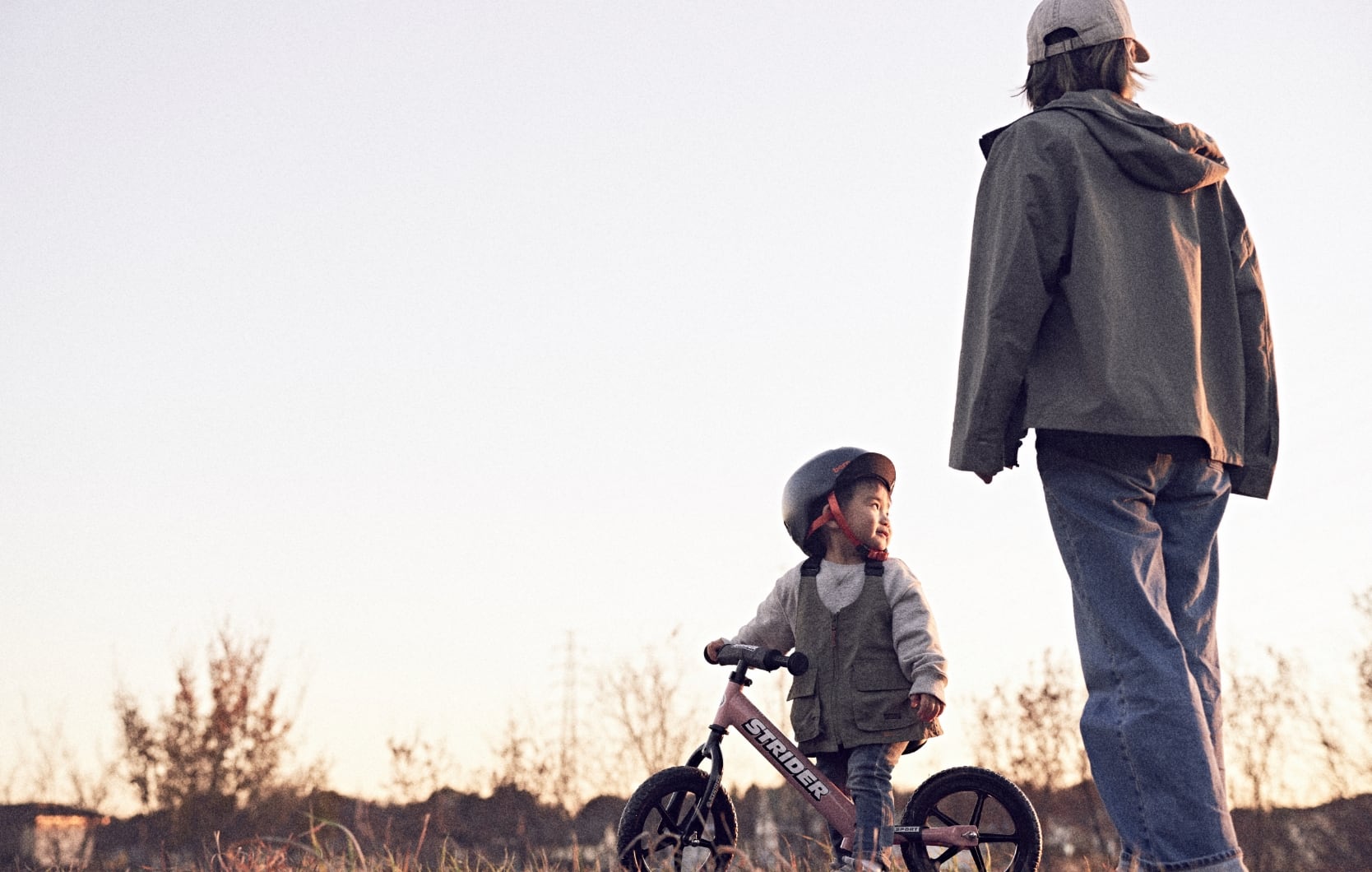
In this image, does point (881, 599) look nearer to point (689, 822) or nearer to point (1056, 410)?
point (689, 822)

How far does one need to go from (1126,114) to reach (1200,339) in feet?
1.96

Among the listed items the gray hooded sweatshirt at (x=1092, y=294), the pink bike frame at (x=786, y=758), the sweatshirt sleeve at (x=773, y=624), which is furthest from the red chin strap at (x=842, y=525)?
the gray hooded sweatshirt at (x=1092, y=294)

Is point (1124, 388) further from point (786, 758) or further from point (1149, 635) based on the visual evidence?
point (786, 758)

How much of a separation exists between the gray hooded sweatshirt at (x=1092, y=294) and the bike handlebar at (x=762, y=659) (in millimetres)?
1449

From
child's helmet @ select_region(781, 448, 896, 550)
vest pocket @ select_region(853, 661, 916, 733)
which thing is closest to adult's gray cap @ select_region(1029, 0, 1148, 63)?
child's helmet @ select_region(781, 448, 896, 550)

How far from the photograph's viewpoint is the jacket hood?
310 cm

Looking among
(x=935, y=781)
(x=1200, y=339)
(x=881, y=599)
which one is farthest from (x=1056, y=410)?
(x=935, y=781)

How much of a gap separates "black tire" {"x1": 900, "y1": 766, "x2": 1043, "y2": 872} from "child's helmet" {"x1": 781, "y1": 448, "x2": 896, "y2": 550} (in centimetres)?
98

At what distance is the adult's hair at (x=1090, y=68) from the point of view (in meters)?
3.33

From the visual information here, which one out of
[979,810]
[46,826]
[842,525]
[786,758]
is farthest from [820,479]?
[46,826]

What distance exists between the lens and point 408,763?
11.3 m

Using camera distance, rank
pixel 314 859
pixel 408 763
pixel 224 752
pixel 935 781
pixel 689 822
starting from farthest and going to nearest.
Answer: pixel 224 752 → pixel 408 763 → pixel 935 781 → pixel 689 822 → pixel 314 859

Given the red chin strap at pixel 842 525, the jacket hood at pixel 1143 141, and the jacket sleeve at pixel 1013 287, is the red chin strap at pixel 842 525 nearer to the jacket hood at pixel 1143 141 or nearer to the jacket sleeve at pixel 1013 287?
the jacket sleeve at pixel 1013 287

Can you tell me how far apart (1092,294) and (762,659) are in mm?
1927
